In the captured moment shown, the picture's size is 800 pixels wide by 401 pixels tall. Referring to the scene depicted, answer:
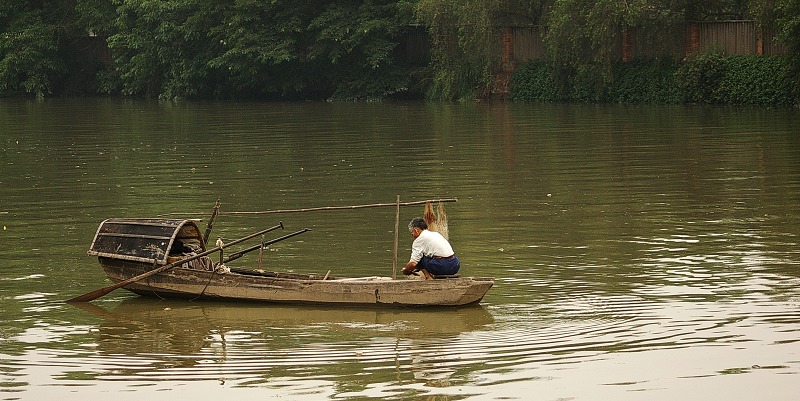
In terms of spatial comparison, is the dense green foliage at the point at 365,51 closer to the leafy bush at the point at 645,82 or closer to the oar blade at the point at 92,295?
the leafy bush at the point at 645,82

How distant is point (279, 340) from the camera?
1489 cm

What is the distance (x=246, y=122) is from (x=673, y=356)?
1417 inches

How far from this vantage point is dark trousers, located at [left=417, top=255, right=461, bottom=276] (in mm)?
16234

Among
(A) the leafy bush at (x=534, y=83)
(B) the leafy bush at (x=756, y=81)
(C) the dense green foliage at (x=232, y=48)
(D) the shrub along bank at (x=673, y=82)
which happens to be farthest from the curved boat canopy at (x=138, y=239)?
(C) the dense green foliage at (x=232, y=48)

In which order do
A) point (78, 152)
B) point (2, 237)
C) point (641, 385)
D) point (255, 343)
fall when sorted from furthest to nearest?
point (78, 152) < point (2, 237) < point (255, 343) < point (641, 385)

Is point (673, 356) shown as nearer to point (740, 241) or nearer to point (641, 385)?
point (641, 385)

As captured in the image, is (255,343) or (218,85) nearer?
(255,343)

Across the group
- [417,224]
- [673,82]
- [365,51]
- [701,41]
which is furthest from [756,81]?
[417,224]

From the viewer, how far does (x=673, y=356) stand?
44.7ft

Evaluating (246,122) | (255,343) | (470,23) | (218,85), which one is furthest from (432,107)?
(255,343)

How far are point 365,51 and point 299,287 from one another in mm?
47977

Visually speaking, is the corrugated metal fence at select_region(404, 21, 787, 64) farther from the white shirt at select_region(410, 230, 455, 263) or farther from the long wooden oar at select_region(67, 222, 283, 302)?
the long wooden oar at select_region(67, 222, 283, 302)

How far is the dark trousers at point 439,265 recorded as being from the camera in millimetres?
16234

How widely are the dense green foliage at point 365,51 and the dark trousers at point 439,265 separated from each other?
29.4m
